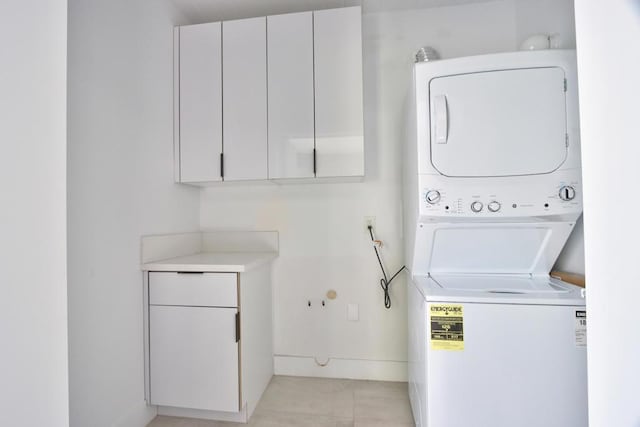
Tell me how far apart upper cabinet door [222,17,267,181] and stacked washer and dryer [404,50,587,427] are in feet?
3.13

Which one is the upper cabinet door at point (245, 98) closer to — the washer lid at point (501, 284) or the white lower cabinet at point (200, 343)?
the white lower cabinet at point (200, 343)

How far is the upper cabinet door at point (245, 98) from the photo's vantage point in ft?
5.65

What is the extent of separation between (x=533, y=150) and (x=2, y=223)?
1.76 meters

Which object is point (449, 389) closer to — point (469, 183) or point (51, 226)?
point (469, 183)

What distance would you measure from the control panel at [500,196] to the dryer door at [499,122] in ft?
0.14

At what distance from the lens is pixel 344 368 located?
1.91 meters

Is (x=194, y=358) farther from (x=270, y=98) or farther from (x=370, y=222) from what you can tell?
(x=270, y=98)

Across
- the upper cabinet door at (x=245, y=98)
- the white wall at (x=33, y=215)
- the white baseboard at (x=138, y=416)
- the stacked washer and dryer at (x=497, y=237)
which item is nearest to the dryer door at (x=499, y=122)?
the stacked washer and dryer at (x=497, y=237)

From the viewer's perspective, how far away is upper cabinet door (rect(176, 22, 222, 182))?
176 cm

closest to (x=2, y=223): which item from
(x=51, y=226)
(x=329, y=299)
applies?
(x=51, y=226)

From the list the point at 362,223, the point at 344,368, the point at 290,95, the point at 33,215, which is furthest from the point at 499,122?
the point at 344,368

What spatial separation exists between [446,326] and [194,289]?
1.24 meters

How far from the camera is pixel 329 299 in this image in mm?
1961

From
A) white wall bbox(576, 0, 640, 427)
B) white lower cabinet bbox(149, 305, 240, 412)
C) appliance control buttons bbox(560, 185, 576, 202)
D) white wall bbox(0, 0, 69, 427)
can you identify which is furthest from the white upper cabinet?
white wall bbox(576, 0, 640, 427)
